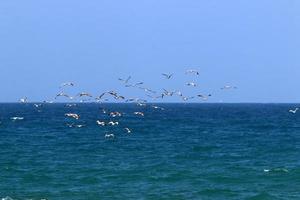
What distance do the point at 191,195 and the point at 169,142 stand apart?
122ft

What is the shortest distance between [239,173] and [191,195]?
9.84 metres

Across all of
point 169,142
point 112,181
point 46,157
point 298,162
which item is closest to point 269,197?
point 112,181

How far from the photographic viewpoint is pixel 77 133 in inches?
3612

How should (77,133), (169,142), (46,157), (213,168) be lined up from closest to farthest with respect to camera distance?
(213,168) → (46,157) → (169,142) → (77,133)

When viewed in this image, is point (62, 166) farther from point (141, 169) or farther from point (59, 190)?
point (59, 190)

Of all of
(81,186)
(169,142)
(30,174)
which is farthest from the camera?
(169,142)

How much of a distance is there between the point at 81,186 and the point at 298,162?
60.4 feet

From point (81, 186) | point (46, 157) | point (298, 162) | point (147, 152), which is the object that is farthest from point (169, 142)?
point (81, 186)

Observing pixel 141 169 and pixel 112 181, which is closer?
pixel 112 181

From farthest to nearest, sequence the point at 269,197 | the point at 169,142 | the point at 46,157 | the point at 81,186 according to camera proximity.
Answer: the point at 169,142
the point at 46,157
the point at 81,186
the point at 269,197

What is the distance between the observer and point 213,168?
50844 mm

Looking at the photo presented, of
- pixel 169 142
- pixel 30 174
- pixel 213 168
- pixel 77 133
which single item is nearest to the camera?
pixel 30 174

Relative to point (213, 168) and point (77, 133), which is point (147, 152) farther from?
point (77, 133)

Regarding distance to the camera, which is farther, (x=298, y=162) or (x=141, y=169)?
(x=298, y=162)
